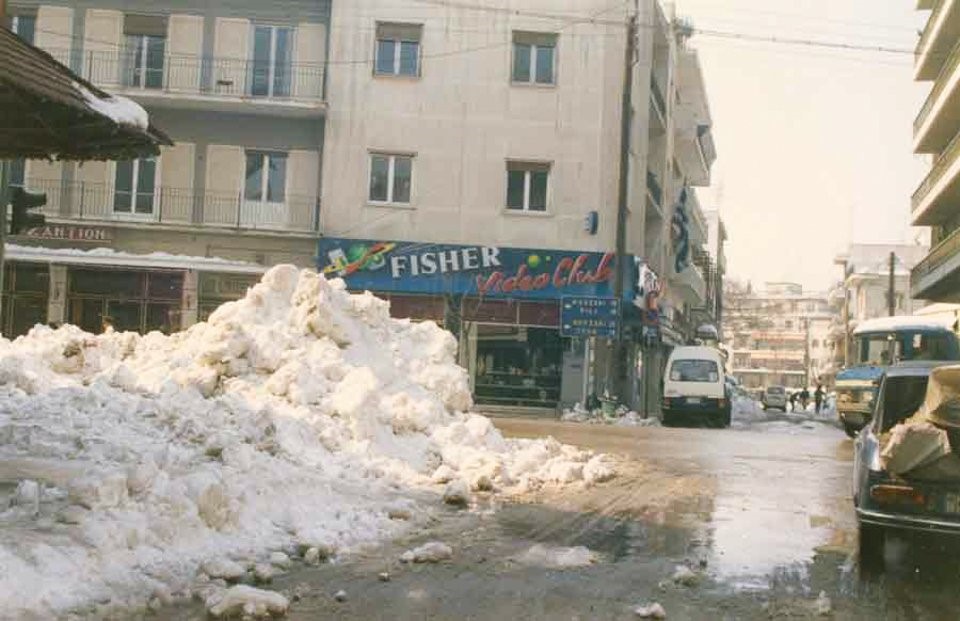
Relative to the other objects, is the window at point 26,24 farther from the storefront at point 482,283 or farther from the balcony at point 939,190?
the balcony at point 939,190

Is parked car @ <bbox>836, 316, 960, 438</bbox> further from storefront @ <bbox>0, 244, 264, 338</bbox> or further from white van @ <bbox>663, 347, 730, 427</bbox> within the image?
storefront @ <bbox>0, 244, 264, 338</bbox>

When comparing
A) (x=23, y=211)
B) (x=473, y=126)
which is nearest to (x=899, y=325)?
(x=473, y=126)

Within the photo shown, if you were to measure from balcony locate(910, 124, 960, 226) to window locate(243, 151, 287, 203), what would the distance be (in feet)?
73.3

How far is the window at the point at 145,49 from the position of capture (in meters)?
30.3

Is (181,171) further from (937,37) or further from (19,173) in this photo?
(937,37)

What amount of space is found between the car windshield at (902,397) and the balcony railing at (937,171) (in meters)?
28.4

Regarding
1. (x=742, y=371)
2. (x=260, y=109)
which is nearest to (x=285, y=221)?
(x=260, y=109)

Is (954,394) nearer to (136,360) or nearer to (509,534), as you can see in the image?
(509,534)

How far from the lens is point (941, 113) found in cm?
3769

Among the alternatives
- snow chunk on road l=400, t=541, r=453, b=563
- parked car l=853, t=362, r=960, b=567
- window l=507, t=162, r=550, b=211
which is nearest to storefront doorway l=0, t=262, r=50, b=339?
window l=507, t=162, r=550, b=211

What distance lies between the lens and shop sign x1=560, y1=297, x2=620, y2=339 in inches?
1096

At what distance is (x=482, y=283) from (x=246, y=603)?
933 inches

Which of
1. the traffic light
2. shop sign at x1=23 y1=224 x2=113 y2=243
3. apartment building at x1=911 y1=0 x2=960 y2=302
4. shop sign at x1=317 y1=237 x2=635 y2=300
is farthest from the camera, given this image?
apartment building at x1=911 y1=0 x2=960 y2=302

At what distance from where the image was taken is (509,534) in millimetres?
8781
